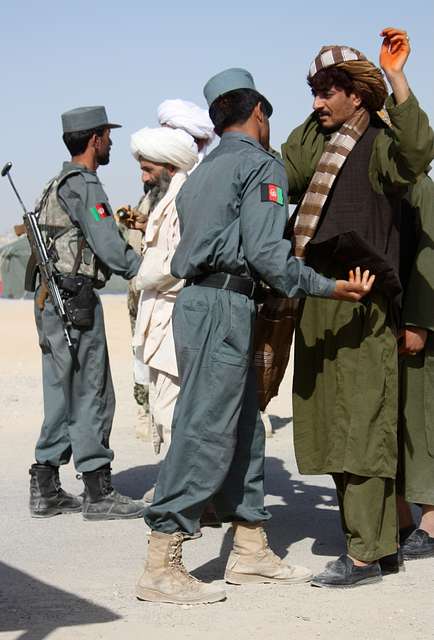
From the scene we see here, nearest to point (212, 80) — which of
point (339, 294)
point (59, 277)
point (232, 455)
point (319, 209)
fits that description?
point (319, 209)

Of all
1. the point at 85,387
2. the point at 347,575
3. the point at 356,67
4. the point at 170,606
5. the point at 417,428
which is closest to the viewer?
the point at 170,606

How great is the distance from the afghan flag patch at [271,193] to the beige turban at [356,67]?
616 mm

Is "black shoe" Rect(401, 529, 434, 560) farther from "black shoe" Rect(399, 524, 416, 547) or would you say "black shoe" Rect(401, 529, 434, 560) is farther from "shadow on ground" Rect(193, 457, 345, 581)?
"shadow on ground" Rect(193, 457, 345, 581)

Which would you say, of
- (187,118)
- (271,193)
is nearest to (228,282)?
(271,193)

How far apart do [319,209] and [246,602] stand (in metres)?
1.59

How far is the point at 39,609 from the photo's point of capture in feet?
15.2

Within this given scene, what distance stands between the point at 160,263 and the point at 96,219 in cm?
40

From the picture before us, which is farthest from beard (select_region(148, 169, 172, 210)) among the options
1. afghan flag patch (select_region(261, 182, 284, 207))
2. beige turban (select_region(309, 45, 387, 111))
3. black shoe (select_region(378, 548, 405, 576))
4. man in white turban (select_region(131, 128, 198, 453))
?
black shoe (select_region(378, 548, 405, 576))

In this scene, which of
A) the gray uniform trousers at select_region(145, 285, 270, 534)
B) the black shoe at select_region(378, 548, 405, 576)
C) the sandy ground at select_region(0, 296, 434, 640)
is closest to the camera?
the sandy ground at select_region(0, 296, 434, 640)

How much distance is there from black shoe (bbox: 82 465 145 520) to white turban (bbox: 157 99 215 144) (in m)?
2.08

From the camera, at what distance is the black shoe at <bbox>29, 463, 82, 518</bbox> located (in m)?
6.41

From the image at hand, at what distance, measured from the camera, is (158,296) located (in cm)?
636

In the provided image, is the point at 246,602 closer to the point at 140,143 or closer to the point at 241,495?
the point at 241,495

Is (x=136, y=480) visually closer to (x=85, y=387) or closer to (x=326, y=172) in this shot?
(x=85, y=387)
